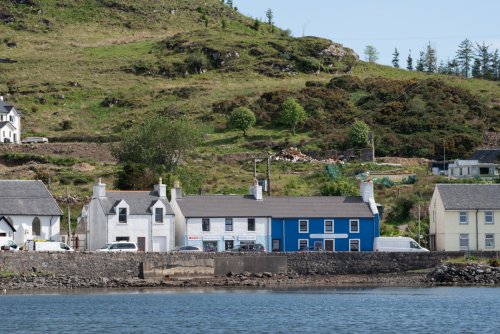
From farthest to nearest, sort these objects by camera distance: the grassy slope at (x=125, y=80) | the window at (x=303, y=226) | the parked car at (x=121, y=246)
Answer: the grassy slope at (x=125, y=80)
the window at (x=303, y=226)
the parked car at (x=121, y=246)

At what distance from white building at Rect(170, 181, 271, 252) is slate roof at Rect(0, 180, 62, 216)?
866cm

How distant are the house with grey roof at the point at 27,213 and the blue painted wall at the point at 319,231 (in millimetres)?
15590

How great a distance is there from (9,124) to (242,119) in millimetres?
25953

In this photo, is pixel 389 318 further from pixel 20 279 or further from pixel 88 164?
pixel 88 164

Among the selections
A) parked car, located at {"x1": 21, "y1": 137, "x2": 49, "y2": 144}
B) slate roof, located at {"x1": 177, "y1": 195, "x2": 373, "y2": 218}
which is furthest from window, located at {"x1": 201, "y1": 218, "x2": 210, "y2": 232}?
parked car, located at {"x1": 21, "y1": 137, "x2": 49, "y2": 144}

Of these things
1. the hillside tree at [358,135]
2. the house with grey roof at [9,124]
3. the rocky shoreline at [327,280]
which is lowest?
the rocky shoreline at [327,280]

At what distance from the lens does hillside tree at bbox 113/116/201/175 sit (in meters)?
108

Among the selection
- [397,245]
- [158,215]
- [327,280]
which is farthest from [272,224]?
[397,245]

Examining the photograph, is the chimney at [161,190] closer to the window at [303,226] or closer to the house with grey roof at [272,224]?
the house with grey roof at [272,224]

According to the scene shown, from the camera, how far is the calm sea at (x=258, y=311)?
54906mm

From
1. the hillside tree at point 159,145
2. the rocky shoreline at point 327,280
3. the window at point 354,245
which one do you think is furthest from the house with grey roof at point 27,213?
the hillside tree at point 159,145

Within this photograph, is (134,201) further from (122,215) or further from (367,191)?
(367,191)

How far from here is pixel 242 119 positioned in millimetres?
131375

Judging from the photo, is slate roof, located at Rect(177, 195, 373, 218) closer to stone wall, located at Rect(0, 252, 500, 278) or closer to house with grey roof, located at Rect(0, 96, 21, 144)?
stone wall, located at Rect(0, 252, 500, 278)
